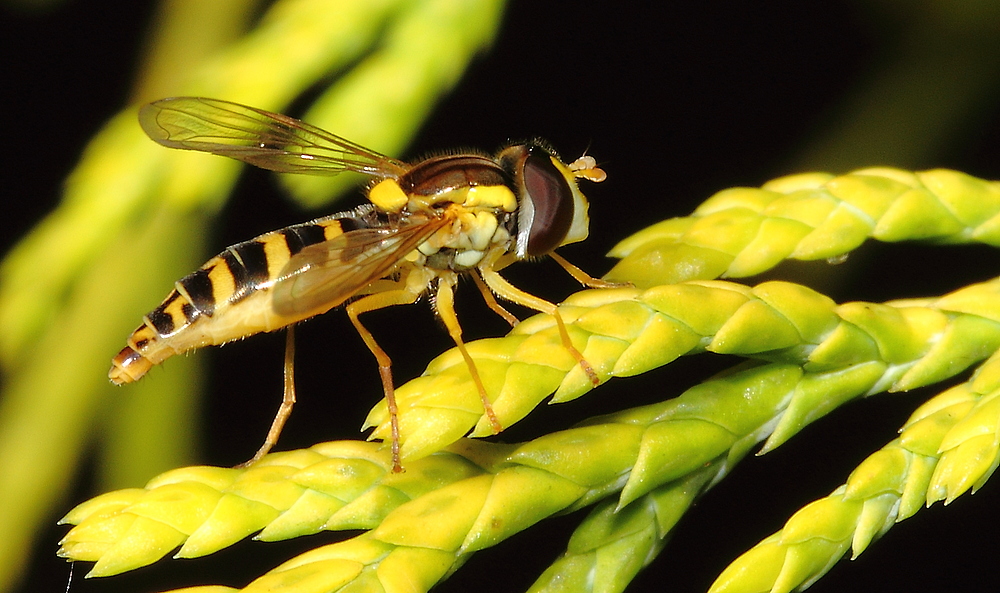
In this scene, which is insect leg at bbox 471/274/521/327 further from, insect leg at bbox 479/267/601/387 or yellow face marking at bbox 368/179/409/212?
yellow face marking at bbox 368/179/409/212

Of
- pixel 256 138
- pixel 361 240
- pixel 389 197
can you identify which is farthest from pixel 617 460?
pixel 256 138

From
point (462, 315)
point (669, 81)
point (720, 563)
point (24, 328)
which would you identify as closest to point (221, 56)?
point (24, 328)

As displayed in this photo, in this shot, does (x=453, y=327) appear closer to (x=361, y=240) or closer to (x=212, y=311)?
(x=361, y=240)

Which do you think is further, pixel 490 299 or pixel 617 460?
pixel 490 299

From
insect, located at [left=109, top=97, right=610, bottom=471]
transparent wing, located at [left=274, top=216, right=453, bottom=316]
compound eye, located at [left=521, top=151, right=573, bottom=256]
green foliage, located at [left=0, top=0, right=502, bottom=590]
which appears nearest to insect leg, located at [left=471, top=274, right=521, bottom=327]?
insect, located at [left=109, top=97, right=610, bottom=471]

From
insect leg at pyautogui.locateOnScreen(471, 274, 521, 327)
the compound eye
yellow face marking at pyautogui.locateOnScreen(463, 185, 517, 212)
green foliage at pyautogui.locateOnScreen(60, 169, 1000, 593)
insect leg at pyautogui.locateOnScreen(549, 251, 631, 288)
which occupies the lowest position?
green foliage at pyautogui.locateOnScreen(60, 169, 1000, 593)

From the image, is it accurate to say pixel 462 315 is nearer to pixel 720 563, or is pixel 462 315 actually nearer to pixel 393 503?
pixel 720 563

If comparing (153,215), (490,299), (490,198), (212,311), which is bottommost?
(490,299)
